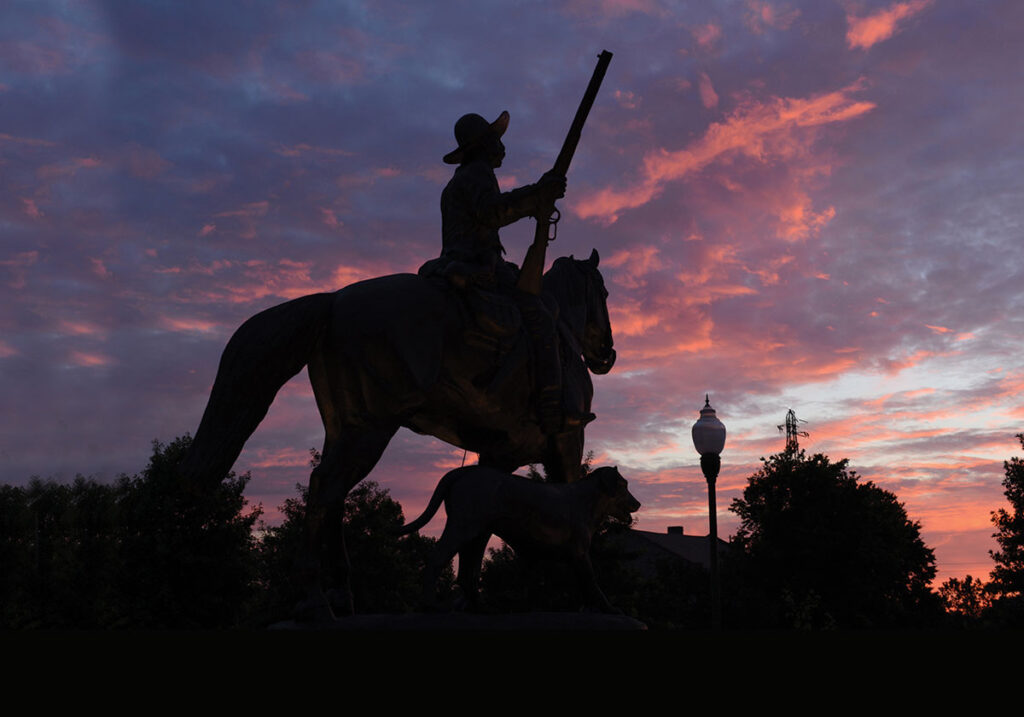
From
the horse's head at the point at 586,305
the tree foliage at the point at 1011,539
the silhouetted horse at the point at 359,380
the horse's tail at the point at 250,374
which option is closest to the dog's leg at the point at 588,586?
the silhouetted horse at the point at 359,380

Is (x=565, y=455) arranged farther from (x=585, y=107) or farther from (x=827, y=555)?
(x=827, y=555)

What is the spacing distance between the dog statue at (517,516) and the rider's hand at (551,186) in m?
2.35

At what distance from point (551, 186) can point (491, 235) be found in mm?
654

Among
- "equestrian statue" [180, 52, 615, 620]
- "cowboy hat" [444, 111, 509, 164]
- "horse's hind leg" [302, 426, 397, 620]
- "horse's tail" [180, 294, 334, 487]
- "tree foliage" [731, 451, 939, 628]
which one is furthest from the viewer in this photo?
"tree foliage" [731, 451, 939, 628]

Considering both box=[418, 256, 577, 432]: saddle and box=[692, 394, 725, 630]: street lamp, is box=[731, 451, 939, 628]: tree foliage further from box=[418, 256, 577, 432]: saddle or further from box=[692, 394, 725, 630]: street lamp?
box=[418, 256, 577, 432]: saddle

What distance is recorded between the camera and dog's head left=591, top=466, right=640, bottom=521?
27.0ft

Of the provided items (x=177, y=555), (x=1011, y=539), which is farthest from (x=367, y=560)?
(x=1011, y=539)

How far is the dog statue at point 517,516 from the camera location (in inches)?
297

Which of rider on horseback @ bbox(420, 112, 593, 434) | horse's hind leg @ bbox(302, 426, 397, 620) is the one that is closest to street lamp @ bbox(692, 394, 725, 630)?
rider on horseback @ bbox(420, 112, 593, 434)

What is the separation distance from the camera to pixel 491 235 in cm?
802

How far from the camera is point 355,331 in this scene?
7230 millimetres

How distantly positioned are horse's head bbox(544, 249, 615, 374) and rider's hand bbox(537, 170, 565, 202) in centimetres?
116

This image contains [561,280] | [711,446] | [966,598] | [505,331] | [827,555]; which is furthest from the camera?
[966,598]

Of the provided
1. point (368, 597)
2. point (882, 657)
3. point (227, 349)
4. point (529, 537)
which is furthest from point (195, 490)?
point (368, 597)
